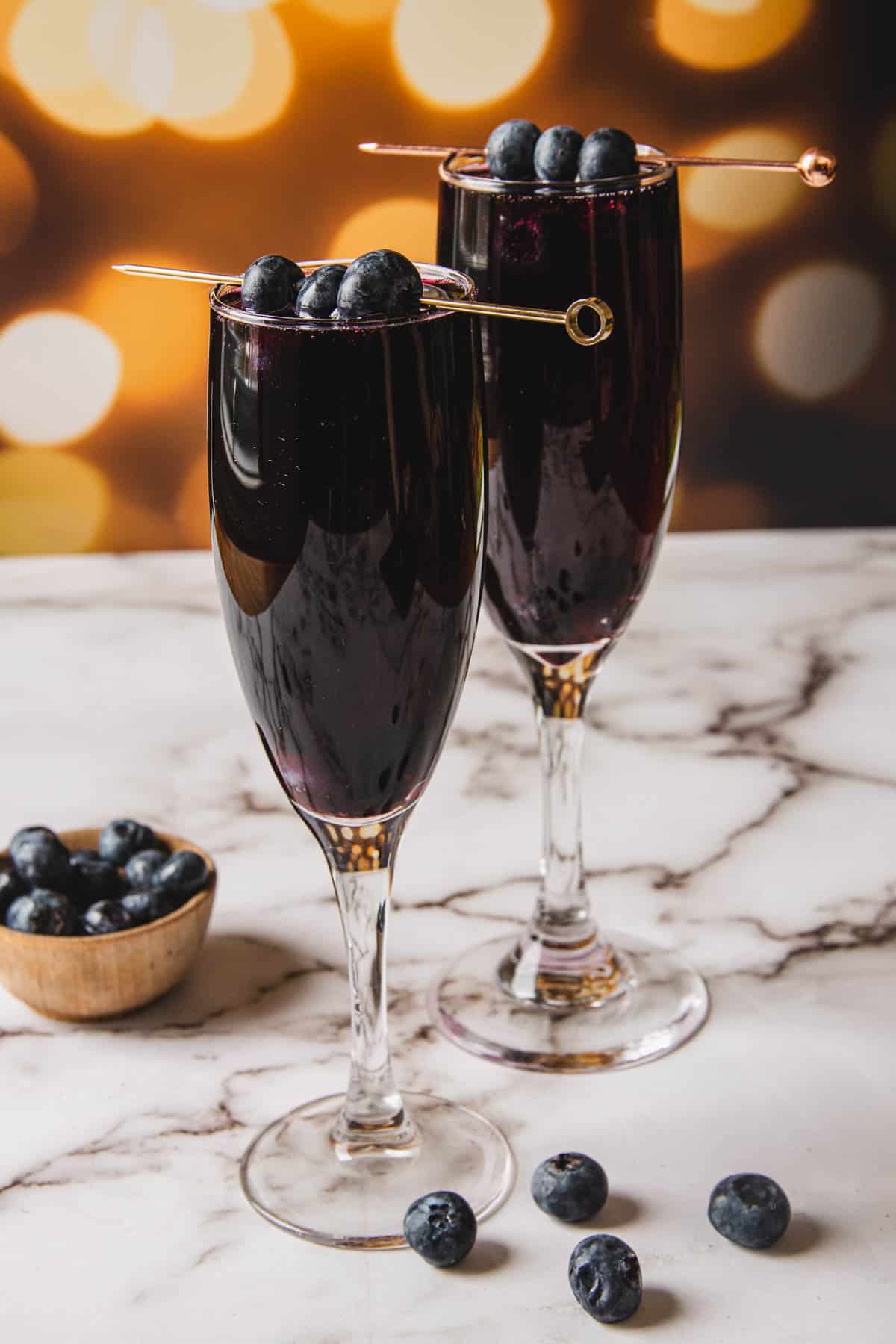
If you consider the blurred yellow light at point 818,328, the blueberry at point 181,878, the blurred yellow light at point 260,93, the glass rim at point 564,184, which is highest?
the blurred yellow light at point 260,93

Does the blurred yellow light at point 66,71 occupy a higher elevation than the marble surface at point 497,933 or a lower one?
higher

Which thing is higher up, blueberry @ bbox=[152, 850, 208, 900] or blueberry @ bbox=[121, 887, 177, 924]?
blueberry @ bbox=[152, 850, 208, 900]

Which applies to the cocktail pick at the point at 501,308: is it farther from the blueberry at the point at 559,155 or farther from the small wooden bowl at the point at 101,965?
the small wooden bowl at the point at 101,965

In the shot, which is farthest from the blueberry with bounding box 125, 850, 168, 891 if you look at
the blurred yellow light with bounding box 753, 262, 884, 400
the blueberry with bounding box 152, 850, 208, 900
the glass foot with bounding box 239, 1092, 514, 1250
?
the blurred yellow light with bounding box 753, 262, 884, 400

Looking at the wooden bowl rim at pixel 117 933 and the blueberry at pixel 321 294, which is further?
the wooden bowl rim at pixel 117 933

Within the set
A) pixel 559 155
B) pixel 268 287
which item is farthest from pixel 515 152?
pixel 268 287

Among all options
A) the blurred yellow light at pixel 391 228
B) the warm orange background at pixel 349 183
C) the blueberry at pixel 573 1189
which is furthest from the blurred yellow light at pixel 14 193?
the blueberry at pixel 573 1189

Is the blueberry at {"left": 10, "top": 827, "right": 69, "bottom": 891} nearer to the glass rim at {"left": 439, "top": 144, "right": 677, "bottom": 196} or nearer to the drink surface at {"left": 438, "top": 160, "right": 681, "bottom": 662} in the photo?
the drink surface at {"left": 438, "top": 160, "right": 681, "bottom": 662}

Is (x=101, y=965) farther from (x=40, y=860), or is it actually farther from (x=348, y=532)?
(x=348, y=532)
